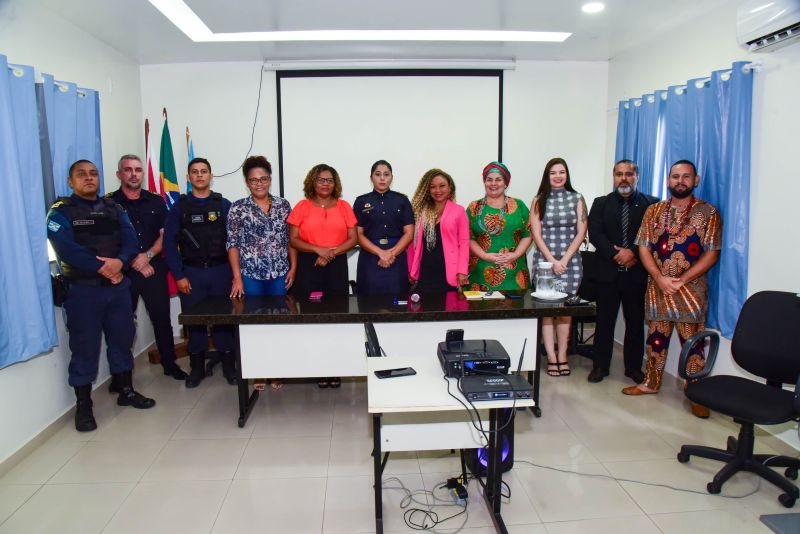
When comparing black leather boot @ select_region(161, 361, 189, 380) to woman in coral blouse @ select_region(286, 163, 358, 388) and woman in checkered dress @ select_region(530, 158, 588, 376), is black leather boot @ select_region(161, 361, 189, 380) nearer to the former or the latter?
woman in coral blouse @ select_region(286, 163, 358, 388)

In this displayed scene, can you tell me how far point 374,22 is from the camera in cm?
391

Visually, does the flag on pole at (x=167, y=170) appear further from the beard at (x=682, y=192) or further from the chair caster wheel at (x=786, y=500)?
the chair caster wheel at (x=786, y=500)

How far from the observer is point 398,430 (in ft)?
7.72

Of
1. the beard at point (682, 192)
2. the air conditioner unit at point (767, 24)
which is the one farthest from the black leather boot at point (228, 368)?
the air conditioner unit at point (767, 24)

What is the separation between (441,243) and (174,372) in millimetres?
2397

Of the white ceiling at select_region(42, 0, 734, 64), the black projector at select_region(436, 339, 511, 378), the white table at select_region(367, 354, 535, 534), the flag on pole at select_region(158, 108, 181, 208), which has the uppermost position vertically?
the white ceiling at select_region(42, 0, 734, 64)

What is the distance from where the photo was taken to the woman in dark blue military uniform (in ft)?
13.0

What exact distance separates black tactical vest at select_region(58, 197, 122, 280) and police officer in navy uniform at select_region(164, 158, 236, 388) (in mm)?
410

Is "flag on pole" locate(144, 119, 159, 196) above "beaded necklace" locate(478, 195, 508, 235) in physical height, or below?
above

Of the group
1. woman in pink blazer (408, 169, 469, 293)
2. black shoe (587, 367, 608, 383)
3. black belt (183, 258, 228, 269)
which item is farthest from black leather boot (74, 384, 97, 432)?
black shoe (587, 367, 608, 383)

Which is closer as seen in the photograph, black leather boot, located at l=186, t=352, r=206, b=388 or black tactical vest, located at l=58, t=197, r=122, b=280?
black tactical vest, located at l=58, t=197, r=122, b=280

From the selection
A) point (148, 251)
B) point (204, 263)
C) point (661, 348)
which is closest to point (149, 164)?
point (148, 251)

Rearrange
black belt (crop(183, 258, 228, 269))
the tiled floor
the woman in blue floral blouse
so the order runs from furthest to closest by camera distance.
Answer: black belt (crop(183, 258, 228, 269)) < the woman in blue floral blouse < the tiled floor

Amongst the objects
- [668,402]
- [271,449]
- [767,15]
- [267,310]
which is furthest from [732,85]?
[271,449]
